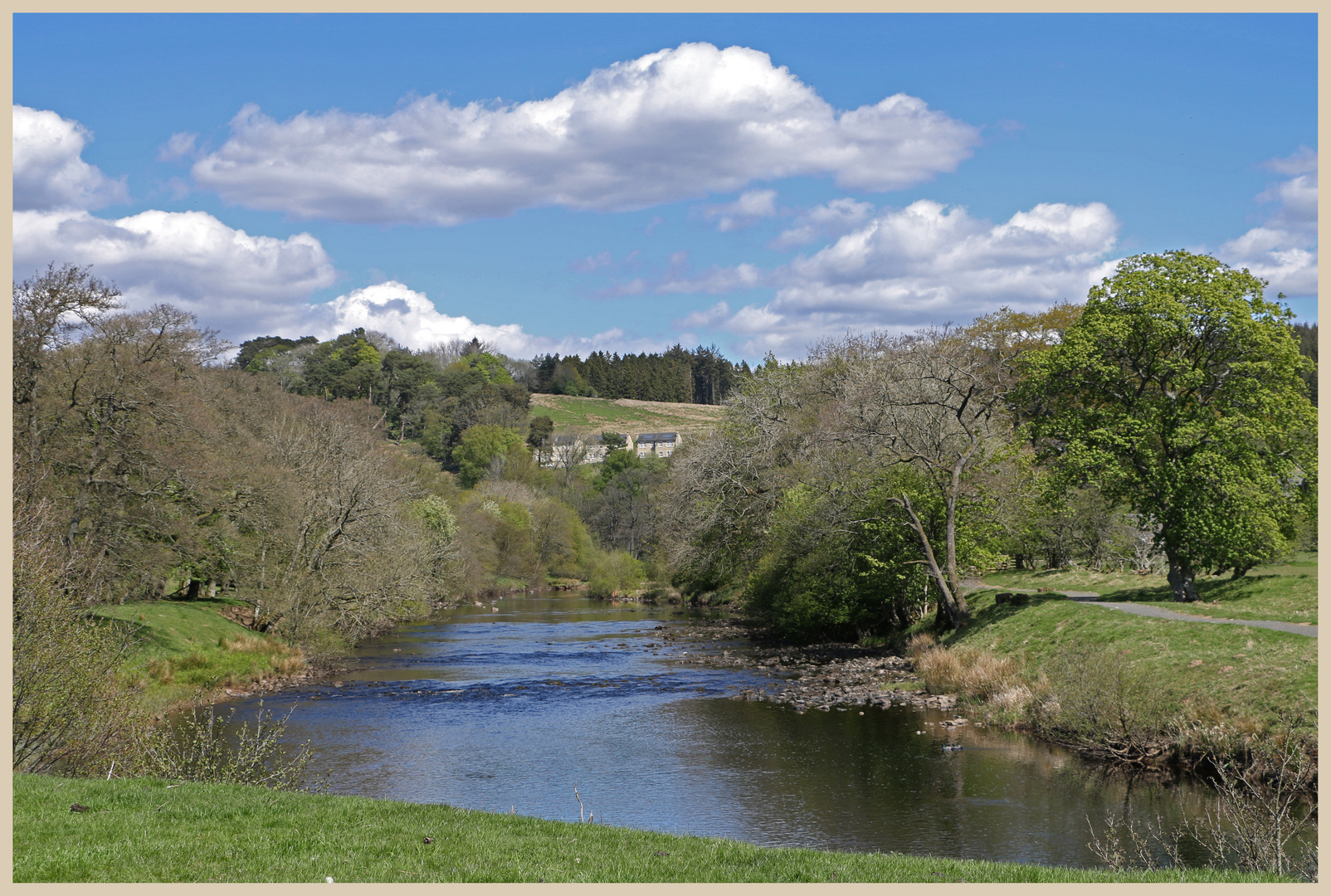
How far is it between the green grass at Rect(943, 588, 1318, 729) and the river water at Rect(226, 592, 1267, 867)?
2.40 m

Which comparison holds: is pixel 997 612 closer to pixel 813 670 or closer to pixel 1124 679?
pixel 813 670

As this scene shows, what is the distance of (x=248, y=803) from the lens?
48.9 ft

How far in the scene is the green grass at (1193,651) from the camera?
21.9 m

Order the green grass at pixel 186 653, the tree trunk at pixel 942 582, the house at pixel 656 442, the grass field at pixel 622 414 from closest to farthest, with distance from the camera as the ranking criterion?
the green grass at pixel 186 653, the tree trunk at pixel 942 582, the house at pixel 656 442, the grass field at pixel 622 414

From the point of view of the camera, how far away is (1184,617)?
30422 mm

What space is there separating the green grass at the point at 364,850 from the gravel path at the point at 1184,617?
52.9 feet

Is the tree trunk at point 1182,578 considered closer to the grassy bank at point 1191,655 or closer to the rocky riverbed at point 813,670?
the grassy bank at point 1191,655

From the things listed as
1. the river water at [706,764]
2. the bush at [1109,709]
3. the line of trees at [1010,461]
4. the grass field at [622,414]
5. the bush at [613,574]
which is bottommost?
the bush at [613,574]

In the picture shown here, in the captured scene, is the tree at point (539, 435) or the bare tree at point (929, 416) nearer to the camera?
the bare tree at point (929, 416)

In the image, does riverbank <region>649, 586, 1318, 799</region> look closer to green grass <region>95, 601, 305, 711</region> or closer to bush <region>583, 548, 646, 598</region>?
green grass <region>95, 601, 305, 711</region>

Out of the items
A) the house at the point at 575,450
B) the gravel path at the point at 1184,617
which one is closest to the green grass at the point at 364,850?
the gravel path at the point at 1184,617

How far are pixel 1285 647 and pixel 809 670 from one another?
1928 centimetres

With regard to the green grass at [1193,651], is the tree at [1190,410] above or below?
above

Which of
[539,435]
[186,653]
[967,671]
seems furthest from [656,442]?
[967,671]
